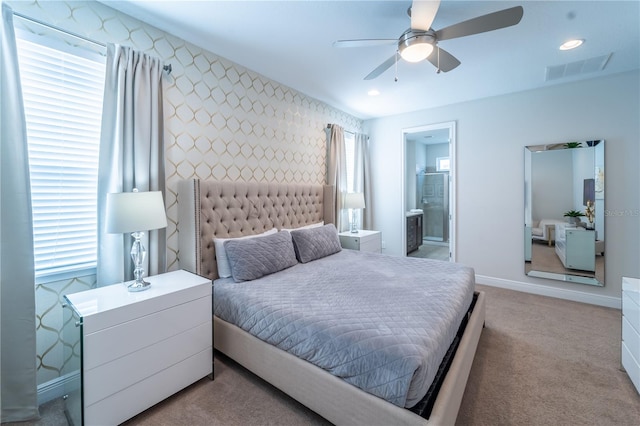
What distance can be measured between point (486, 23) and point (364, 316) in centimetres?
194

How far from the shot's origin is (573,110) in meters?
3.46

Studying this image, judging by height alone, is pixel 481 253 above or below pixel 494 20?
below

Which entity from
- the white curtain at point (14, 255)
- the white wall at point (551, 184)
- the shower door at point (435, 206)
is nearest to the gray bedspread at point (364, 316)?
the white curtain at point (14, 255)

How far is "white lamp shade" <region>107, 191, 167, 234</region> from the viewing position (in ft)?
5.75

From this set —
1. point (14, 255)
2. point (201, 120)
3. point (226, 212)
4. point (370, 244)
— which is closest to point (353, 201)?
point (370, 244)

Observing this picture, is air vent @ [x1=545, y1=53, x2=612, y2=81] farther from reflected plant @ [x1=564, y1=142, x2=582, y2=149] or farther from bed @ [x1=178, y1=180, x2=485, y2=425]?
bed @ [x1=178, y1=180, x2=485, y2=425]

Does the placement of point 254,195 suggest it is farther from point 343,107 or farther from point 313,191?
point 343,107

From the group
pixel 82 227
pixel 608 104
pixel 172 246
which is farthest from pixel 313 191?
pixel 608 104

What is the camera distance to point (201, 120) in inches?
104

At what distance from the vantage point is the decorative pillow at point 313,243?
3.04 m

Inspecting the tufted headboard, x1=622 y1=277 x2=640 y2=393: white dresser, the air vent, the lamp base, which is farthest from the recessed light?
the lamp base

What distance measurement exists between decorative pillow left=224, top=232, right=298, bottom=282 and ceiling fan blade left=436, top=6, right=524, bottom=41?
6.96 feet

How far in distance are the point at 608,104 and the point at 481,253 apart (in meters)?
2.29

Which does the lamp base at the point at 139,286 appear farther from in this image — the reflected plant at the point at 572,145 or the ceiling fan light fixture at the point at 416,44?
the reflected plant at the point at 572,145
